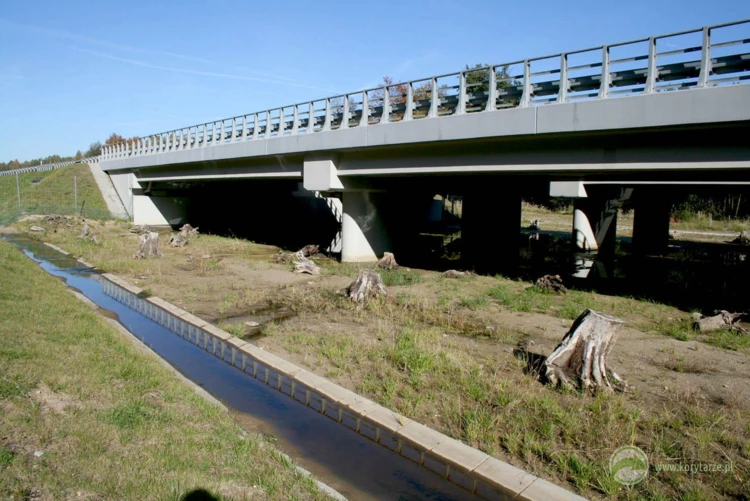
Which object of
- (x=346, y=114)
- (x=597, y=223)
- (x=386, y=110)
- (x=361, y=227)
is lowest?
(x=361, y=227)

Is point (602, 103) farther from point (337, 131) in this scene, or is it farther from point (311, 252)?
point (311, 252)

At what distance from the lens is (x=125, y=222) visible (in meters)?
41.2

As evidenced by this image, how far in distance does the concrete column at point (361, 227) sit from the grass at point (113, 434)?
14.0 m

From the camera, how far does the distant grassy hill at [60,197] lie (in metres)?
41.8

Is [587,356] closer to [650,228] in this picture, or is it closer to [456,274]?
[456,274]

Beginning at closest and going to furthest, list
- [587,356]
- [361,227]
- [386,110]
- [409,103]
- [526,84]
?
[587,356], [526,84], [409,103], [386,110], [361,227]

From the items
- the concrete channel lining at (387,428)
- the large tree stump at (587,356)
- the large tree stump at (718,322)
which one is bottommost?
the concrete channel lining at (387,428)

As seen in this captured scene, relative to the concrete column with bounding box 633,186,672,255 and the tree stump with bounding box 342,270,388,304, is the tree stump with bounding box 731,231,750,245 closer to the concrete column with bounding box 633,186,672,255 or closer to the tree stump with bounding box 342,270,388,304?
the concrete column with bounding box 633,186,672,255

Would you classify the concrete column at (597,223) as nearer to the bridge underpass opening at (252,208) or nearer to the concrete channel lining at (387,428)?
the bridge underpass opening at (252,208)

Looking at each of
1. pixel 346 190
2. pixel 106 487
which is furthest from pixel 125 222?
pixel 106 487

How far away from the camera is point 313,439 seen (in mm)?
6453

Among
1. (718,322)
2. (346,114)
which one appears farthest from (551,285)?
(346,114)

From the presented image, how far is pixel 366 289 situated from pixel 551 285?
216 inches

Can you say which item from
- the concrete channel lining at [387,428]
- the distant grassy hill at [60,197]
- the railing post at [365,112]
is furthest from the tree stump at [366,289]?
the distant grassy hill at [60,197]
